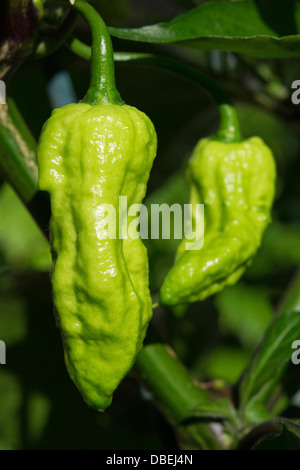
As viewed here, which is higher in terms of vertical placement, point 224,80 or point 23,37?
point 23,37

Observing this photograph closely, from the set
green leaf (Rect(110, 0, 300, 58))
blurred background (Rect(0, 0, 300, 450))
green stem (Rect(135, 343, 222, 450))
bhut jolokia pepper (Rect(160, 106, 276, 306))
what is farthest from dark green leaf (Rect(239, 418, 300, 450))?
green leaf (Rect(110, 0, 300, 58))

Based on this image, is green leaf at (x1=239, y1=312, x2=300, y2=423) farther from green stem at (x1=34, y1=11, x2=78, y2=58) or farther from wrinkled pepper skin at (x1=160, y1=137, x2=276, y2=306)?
green stem at (x1=34, y1=11, x2=78, y2=58)

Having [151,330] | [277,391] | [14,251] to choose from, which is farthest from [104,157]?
[14,251]

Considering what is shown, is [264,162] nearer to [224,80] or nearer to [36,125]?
[224,80]

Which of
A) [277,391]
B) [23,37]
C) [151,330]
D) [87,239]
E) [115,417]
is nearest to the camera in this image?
[87,239]

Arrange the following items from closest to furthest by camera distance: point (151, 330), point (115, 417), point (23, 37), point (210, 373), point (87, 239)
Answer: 1. point (87, 239)
2. point (23, 37)
3. point (151, 330)
4. point (115, 417)
5. point (210, 373)

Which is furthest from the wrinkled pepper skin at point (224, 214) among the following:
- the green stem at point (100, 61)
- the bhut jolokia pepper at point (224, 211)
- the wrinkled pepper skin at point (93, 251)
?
the green stem at point (100, 61)

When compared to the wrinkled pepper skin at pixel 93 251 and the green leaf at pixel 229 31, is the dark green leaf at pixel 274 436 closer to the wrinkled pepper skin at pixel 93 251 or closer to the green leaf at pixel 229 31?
the wrinkled pepper skin at pixel 93 251

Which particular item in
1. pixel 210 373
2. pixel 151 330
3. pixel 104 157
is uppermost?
pixel 104 157
